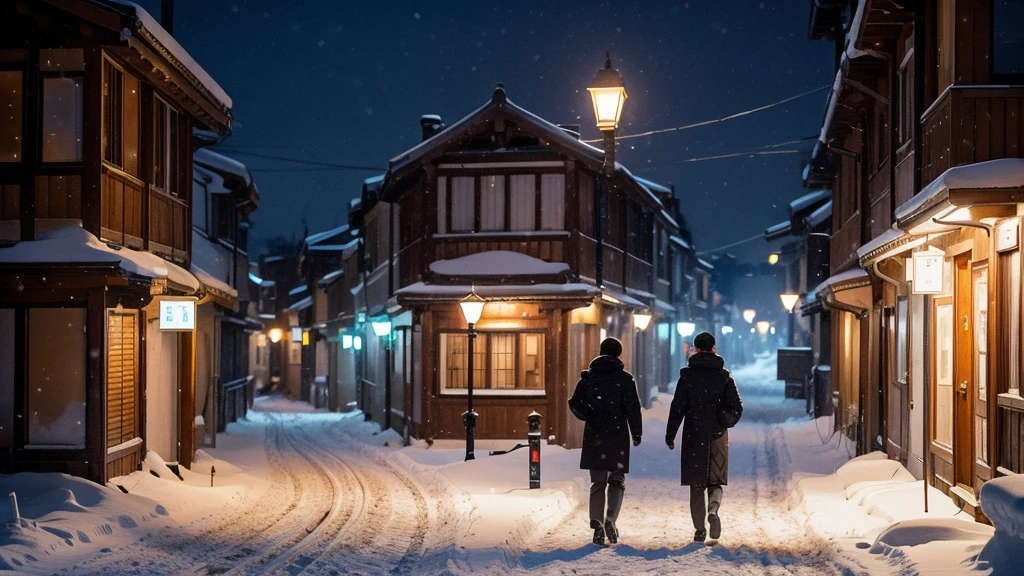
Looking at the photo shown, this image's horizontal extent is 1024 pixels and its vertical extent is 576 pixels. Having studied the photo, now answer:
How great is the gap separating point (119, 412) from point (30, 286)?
2463 millimetres

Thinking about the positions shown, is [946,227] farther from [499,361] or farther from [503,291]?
[499,361]

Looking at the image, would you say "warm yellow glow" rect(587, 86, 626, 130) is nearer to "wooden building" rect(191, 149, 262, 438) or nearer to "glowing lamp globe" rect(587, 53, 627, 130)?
"glowing lamp globe" rect(587, 53, 627, 130)

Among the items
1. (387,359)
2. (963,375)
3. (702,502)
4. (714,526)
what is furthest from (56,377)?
(387,359)

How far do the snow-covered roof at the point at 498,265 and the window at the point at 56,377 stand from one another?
34.0 ft

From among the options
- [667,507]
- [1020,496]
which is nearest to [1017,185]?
[1020,496]

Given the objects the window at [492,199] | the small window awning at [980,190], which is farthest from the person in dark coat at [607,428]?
the window at [492,199]

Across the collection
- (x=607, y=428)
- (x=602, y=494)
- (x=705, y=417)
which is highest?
(x=705, y=417)

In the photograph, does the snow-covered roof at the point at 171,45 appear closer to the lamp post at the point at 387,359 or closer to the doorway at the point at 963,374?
the lamp post at the point at 387,359

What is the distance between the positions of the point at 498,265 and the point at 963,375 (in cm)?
1241

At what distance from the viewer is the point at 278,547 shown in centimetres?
1082

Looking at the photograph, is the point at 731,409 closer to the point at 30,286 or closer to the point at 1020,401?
the point at 1020,401

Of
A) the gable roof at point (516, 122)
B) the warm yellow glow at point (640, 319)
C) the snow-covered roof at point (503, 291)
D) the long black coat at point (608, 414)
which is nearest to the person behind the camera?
the long black coat at point (608, 414)

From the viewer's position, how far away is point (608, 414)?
10344mm

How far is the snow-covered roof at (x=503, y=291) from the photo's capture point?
859 inches
